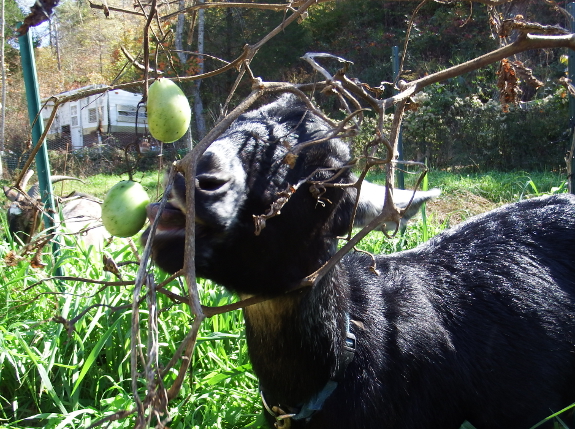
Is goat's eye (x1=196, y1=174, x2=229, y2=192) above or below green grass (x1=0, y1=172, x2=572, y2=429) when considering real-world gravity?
above

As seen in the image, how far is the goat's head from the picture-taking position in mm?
1447

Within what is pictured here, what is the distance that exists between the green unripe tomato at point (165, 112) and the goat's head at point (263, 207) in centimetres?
14

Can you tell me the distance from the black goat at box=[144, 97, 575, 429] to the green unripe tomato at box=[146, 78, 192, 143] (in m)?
0.15

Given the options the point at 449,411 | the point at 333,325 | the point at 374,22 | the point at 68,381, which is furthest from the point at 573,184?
the point at 374,22

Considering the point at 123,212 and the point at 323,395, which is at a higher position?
the point at 123,212

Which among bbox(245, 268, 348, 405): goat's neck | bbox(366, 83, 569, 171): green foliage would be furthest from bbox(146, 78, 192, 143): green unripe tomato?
bbox(366, 83, 569, 171): green foliage

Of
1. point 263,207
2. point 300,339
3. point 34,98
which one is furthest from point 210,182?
point 34,98

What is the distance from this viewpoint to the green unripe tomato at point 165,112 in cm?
128

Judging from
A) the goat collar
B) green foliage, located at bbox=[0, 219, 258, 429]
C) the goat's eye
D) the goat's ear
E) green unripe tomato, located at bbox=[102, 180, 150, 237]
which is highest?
the goat's eye

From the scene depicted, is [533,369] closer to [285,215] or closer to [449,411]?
[449,411]

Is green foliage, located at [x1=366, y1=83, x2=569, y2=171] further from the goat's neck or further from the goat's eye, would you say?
the goat's eye

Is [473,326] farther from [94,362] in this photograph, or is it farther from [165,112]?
[94,362]

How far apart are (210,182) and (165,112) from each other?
23cm

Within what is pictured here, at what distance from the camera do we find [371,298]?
2.30m
